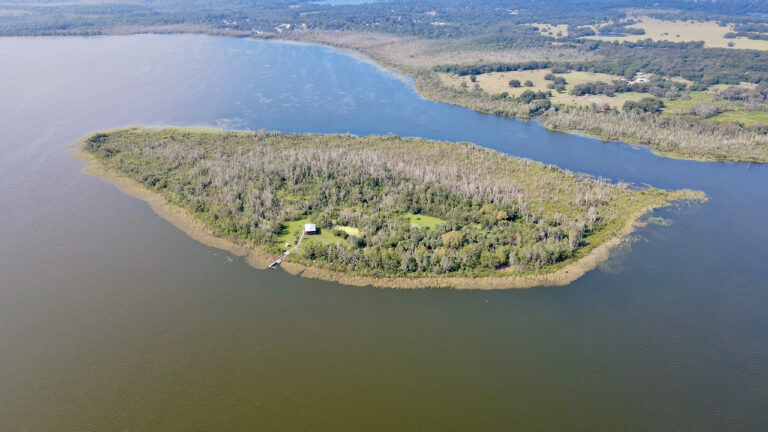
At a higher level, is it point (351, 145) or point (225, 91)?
point (225, 91)

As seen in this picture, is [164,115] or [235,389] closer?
[235,389]

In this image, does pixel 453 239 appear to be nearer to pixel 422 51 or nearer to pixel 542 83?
pixel 542 83

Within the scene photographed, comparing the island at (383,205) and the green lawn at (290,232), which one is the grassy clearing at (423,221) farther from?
the green lawn at (290,232)

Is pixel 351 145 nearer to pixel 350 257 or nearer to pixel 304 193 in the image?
pixel 304 193

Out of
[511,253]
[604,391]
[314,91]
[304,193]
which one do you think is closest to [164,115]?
[314,91]

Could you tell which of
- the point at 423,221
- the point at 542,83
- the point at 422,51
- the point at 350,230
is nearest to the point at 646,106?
the point at 542,83

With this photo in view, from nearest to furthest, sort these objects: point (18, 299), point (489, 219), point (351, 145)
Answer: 1. point (18, 299)
2. point (489, 219)
3. point (351, 145)

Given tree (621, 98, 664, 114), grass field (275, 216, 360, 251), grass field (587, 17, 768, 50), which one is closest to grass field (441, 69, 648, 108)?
tree (621, 98, 664, 114)
